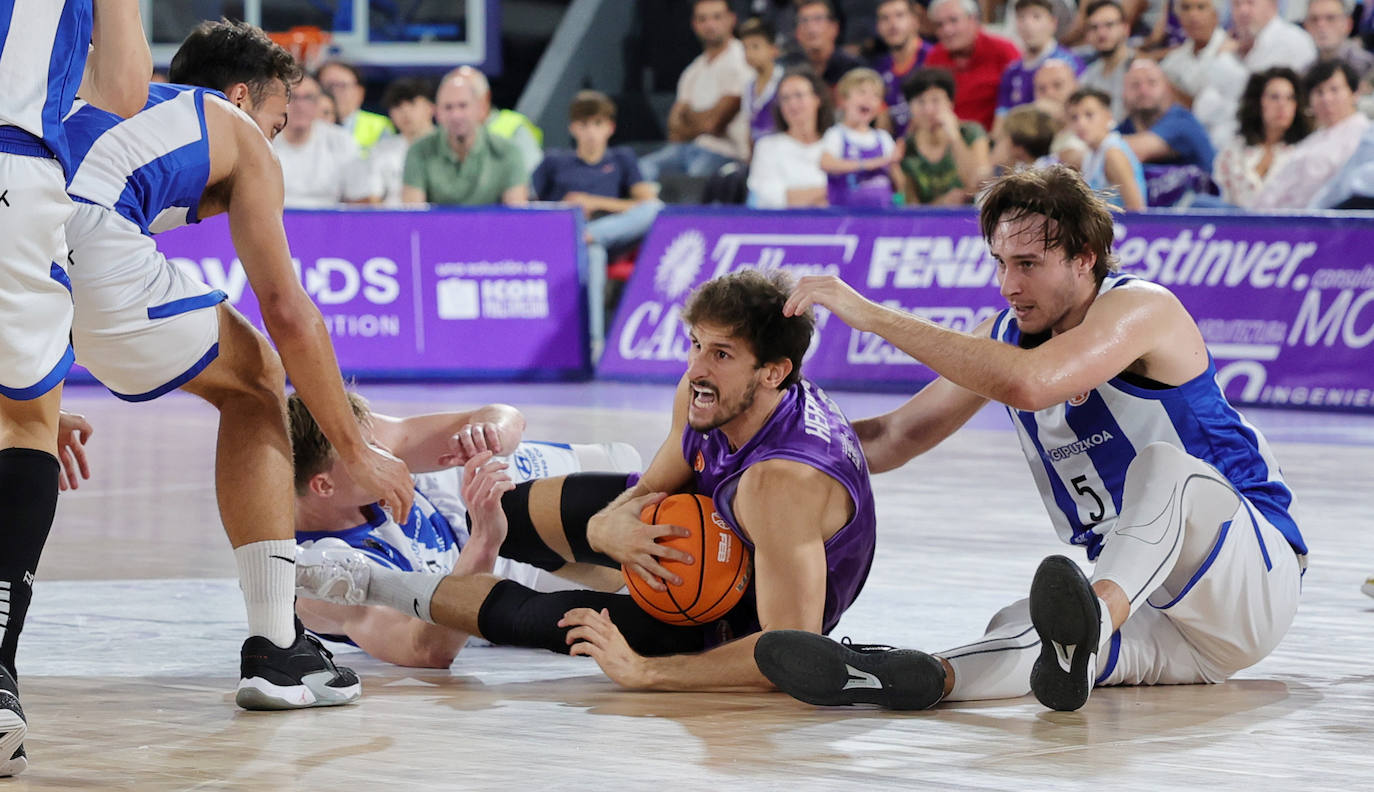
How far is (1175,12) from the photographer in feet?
46.6

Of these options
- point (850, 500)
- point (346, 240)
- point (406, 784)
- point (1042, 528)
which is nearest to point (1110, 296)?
point (850, 500)

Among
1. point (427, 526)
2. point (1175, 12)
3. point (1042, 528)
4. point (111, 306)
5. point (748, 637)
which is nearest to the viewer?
point (111, 306)

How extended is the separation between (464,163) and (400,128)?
50.0 inches

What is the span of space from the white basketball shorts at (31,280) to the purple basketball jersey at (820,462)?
1616 mm

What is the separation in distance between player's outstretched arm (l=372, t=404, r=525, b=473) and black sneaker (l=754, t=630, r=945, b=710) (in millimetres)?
1218

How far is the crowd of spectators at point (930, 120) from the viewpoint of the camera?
11.8m

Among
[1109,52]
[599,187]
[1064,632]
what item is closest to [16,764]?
[1064,632]

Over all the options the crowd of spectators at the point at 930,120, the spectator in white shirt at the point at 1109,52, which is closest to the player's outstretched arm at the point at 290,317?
the crowd of spectators at the point at 930,120

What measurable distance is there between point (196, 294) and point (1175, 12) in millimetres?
11523

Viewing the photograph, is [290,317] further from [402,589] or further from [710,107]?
[710,107]

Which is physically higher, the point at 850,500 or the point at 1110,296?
the point at 1110,296

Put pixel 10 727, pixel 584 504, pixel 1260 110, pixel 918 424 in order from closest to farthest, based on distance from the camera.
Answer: pixel 10 727 < pixel 918 424 < pixel 584 504 < pixel 1260 110

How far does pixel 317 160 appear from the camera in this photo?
14203 mm

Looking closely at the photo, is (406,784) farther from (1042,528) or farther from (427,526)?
(1042,528)
